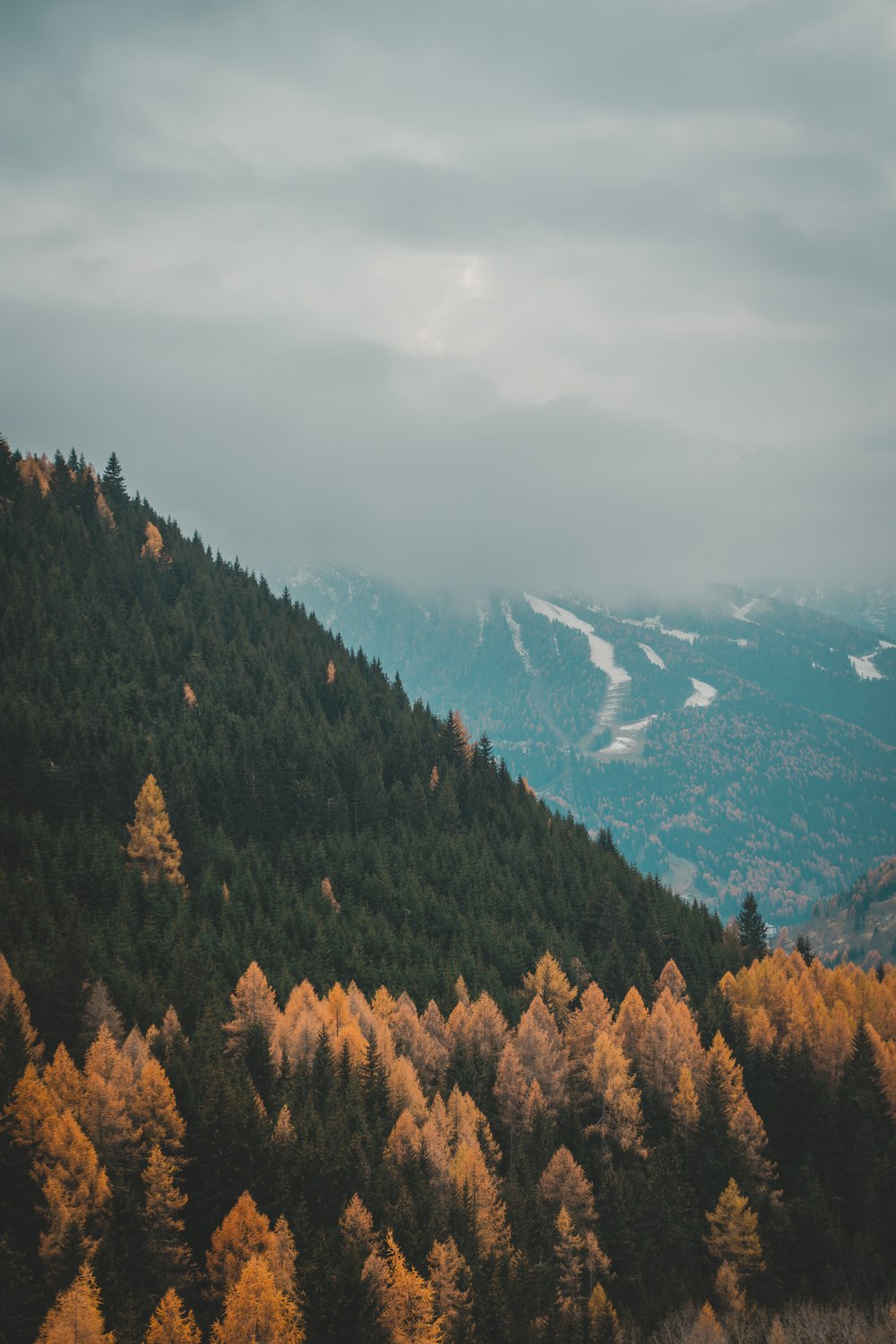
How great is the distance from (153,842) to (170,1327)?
68.7 metres

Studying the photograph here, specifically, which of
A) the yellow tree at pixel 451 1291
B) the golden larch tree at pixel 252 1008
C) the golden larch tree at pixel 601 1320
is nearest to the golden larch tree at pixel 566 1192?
the golden larch tree at pixel 601 1320

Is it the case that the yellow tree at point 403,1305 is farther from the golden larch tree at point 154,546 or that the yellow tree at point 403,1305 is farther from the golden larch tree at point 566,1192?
the golden larch tree at point 154,546

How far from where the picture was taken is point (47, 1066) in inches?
2530

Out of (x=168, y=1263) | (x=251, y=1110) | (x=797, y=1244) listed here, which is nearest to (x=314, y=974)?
(x=251, y=1110)

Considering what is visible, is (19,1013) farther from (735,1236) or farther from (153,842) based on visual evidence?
(735,1236)

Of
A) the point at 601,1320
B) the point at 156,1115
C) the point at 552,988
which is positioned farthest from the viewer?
the point at 552,988

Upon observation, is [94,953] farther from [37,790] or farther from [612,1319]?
[612,1319]

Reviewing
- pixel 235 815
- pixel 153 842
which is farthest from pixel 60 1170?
pixel 235 815

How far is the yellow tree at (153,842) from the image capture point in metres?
113

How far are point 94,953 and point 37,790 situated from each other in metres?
36.4

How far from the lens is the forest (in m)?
57.6

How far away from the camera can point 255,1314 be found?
5138 centimetres

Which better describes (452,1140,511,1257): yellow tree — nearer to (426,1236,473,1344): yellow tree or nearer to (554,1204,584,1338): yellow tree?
(426,1236,473,1344): yellow tree

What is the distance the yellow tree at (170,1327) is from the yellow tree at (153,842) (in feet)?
208
